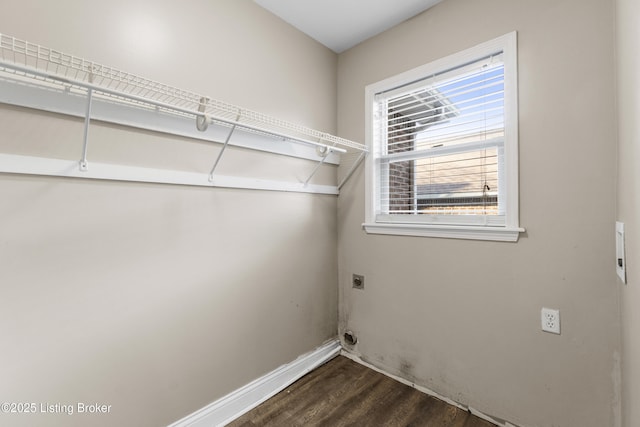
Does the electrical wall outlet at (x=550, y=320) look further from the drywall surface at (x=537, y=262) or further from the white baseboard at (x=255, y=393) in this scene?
the white baseboard at (x=255, y=393)

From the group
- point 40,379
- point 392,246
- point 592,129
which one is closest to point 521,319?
point 392,246

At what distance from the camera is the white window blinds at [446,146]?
1.58m

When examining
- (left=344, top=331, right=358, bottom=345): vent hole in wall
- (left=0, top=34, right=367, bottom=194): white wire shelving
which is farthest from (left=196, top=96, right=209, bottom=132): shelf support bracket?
(left=344, top=331, right=358, bottom=345): vent hole in wall

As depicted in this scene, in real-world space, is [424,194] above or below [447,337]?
above

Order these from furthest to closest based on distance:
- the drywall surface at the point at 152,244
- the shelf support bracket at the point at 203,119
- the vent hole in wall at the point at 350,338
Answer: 1. the vent hole in wall at the point at 350,338
2. the shelf support bracket at the point at 203,119
3. the drywall surface at the point at 152,244

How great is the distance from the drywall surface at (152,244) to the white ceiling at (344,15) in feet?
0.32

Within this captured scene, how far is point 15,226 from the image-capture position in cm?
100

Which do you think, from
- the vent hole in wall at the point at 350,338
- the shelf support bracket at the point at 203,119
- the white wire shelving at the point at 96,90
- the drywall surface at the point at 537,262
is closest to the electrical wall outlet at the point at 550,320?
the drywall surface at the point at 537,262

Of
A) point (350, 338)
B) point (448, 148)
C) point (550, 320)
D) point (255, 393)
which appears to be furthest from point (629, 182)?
point (255, 393)

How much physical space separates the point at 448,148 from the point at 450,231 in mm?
511

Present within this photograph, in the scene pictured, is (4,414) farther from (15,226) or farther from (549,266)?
(549,266)

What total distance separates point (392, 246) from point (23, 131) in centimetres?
187

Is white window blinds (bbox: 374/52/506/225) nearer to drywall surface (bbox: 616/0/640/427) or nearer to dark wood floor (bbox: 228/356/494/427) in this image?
drywall surface (bbox: 616/0/640/427)

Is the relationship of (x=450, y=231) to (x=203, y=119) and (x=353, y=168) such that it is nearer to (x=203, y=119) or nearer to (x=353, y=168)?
(x=353, y=168)
